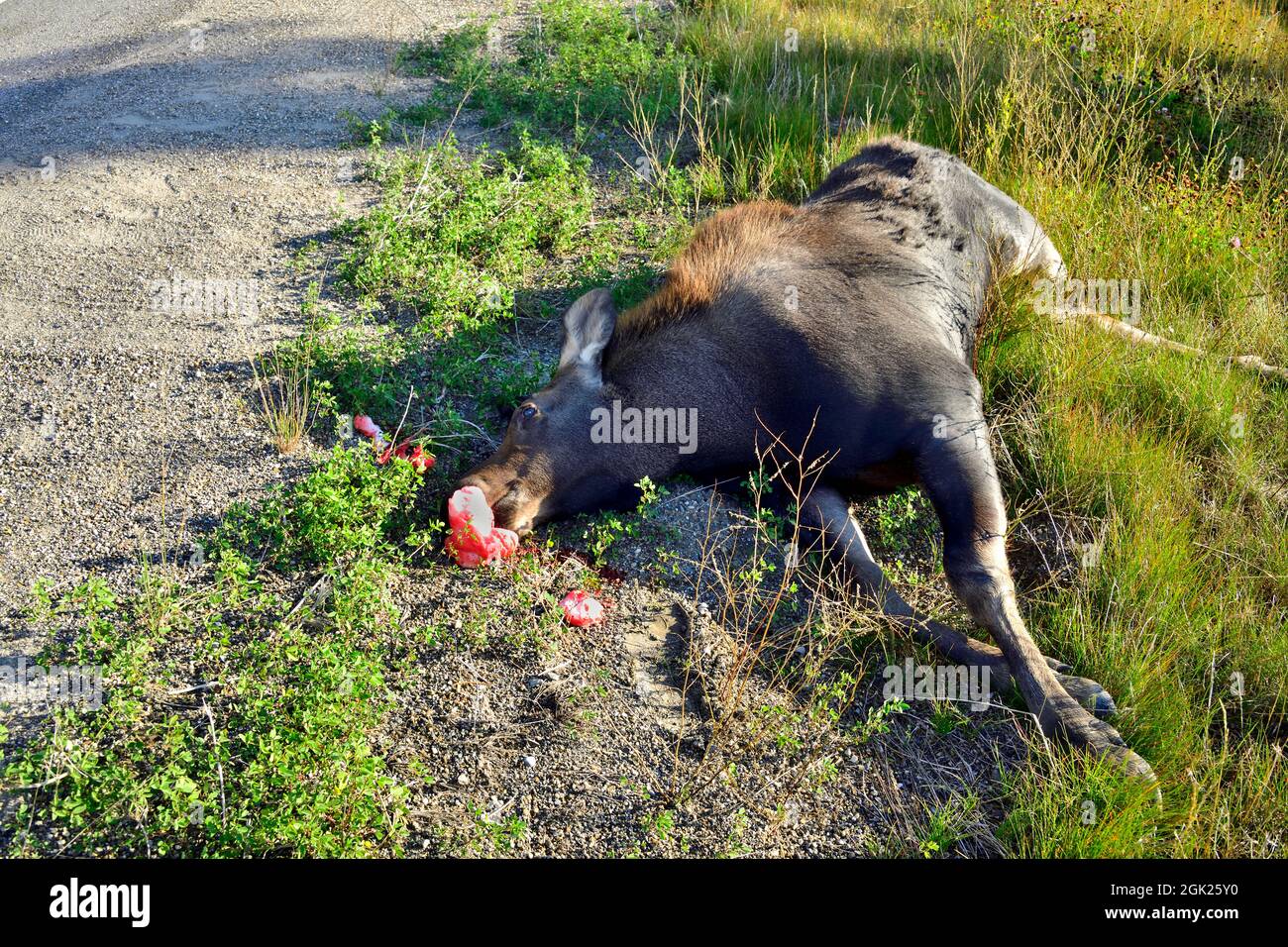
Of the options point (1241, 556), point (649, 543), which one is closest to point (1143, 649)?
point (1241, 556)

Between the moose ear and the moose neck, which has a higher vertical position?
the moose ear

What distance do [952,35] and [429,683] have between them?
850 centimetres

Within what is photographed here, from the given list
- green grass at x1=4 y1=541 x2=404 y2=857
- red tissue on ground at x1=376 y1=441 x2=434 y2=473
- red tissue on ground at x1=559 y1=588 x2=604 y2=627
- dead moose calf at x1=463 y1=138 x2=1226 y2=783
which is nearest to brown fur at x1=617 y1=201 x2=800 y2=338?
dead moose calf at x1=463 y1=138 x2=1226 y2=783

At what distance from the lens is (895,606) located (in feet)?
16.3

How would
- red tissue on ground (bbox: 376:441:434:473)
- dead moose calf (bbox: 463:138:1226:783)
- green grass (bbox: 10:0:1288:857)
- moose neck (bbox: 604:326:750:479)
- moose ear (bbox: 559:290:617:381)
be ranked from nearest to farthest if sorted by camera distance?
green grass (bbox: 10:0:1288:857) → dead moose calf (bbox: 463:138:1226:783) → red tissue on ground (bbox: 376:441:434:473) → moose neck (bbox: 604:326:750:479) → moose ear (bbox: 559:290:617:381)

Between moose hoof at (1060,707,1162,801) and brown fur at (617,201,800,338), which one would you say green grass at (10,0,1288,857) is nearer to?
moose hoof at (1060,707,1162,801)

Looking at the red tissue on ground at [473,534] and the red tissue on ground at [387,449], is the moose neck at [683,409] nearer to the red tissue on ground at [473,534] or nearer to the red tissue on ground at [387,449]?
the red tissue on ground at [473,534]

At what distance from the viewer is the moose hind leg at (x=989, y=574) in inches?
170

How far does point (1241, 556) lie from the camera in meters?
5.20

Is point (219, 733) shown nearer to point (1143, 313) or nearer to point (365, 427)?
point (365, 427)

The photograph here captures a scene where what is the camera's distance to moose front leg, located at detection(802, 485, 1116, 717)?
4.54 m

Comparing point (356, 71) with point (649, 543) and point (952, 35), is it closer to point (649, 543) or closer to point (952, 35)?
point (952, 35)

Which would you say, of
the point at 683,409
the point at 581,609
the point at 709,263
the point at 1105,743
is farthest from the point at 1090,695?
the point at 709,263

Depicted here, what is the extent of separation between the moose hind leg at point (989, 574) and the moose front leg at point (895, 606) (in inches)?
3.8
